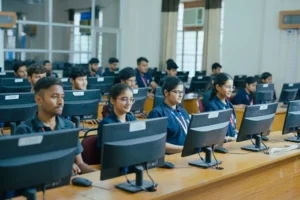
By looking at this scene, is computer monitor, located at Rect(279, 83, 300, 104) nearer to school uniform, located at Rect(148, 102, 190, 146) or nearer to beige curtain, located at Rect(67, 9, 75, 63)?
school uniform, located at Rect(148, 102, 190, 146)

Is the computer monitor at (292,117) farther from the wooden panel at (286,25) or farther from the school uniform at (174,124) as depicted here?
the wooden panel at (286,25)

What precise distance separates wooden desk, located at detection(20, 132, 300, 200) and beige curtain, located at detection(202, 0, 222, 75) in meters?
6.48

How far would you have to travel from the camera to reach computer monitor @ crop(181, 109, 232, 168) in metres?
2.59

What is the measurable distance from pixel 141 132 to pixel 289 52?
285 inches

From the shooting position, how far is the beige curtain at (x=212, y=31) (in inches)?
390

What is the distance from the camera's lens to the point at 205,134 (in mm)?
2643

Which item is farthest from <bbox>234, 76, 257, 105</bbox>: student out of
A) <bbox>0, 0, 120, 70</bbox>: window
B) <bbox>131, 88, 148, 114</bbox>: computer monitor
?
<bbox>0, 0, 120, 70</bbox>: window

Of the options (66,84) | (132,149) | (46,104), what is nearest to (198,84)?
(66,84)

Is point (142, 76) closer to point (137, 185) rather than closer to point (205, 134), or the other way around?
point (205, 134)

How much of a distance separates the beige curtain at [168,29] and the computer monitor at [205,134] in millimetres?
8214

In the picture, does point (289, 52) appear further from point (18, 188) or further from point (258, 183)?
point (18, 188)

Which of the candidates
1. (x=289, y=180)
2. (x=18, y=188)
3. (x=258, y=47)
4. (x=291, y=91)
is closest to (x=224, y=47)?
(x=258, y=47)

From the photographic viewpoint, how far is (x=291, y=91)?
20.7 feet

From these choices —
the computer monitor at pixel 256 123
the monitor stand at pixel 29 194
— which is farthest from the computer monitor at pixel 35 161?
the computer monitor at pixel 256 123
